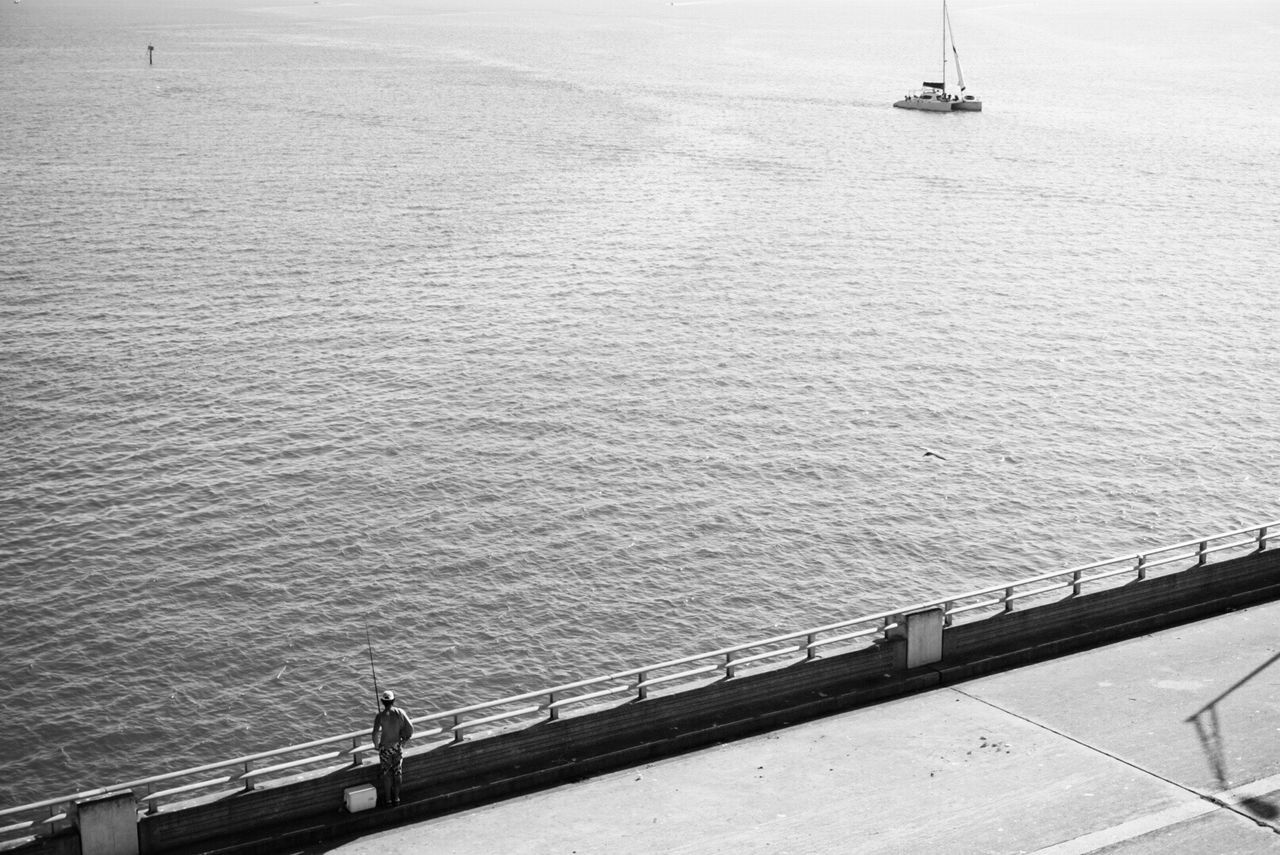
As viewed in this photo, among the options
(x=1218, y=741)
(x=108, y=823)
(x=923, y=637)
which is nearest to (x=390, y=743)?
(x=108, y=823)

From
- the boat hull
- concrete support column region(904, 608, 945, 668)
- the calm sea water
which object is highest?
the boat hull

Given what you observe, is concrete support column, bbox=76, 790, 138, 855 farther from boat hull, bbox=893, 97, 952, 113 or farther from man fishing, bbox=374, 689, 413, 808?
boat hull, bbox=893, 97, 952, 113

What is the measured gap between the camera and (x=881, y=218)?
9412 centimetres

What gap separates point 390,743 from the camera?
19656mm

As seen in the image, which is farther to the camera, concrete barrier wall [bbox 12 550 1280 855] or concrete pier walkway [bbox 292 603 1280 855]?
concrete barrier wall [bbox 12 550 1280 855]

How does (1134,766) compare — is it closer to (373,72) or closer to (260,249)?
(260,249)

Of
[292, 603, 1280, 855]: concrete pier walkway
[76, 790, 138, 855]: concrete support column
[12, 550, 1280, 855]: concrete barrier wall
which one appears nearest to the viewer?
[76, 790, 138, 855]: concrete support column

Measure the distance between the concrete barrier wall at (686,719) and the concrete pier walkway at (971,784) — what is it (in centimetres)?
30

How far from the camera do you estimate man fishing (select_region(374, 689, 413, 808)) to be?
19.6m

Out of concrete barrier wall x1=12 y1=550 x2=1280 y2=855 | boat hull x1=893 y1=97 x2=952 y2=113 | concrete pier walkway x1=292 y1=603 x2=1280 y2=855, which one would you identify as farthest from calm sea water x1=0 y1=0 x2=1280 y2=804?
boat hull x1=893 y1=97 x2=952 y2=113

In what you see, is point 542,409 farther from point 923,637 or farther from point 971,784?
point 971,784

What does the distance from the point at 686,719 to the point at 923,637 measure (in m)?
4.43

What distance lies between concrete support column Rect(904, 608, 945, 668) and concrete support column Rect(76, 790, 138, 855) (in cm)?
1229

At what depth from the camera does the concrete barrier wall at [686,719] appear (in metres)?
19.4
